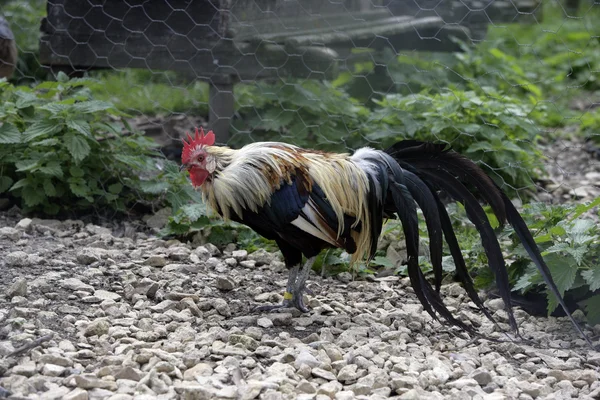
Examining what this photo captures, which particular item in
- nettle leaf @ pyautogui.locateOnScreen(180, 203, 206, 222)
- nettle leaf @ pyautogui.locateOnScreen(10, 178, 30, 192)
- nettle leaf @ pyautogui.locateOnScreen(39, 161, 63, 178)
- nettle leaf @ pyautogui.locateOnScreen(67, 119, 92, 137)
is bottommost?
nettle leaf @ pyautogui.locateOnScreen(10, 178, 30, 192)

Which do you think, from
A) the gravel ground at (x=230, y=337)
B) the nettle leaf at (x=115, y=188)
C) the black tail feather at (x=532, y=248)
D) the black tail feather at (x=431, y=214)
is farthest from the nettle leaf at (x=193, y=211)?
the black tail feather at (x=532, y=248)

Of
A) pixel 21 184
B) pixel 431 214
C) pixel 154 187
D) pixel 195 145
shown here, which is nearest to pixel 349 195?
pixel 431 214

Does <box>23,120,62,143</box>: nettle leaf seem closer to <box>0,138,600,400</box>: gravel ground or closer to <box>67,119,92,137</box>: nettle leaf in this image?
<box>67,119,92,137</box>: nettle leaf

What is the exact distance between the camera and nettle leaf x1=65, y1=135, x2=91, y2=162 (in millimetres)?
4266

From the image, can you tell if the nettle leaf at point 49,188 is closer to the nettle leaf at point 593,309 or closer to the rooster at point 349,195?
the rooster at point 349,195

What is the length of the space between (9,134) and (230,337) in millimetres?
2162

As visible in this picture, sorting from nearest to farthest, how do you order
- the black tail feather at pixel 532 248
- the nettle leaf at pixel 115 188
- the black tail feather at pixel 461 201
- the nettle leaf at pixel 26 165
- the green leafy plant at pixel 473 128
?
the black tail feather at pixel 532 248 → the black tail feather at pixel 461 201 → the nettle leaf at pixel 26 165 → the nettle leaf at pixel 115 188 → the green leafy plant at pixel 473 128

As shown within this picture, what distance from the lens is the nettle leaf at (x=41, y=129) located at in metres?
4.31

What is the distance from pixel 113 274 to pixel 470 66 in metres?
4.10

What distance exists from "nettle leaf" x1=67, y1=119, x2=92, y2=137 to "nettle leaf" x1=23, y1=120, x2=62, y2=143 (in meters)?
0.09

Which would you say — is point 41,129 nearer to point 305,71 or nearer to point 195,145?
point 195,145

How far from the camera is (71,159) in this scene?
4.45m

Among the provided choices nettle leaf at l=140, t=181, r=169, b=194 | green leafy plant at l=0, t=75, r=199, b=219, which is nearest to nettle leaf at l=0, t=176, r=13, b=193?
green leafy plant at l=0, t=75, r=199, b=219

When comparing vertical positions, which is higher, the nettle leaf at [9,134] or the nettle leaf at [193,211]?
the nettle leaf at [9,134]
